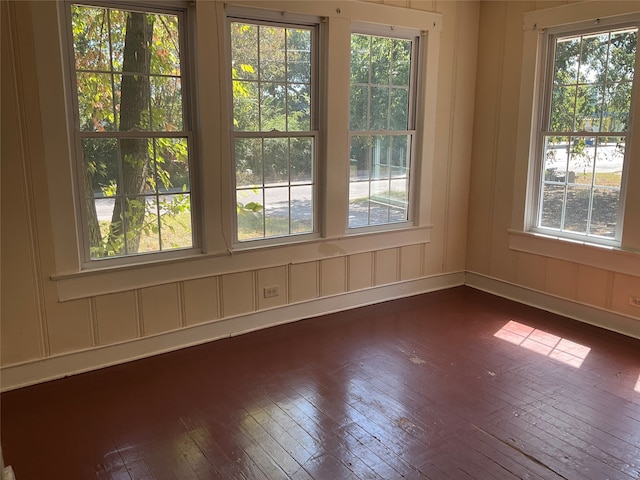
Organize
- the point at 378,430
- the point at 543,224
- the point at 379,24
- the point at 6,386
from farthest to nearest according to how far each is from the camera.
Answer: the point at 543,224
the point at 379,24
the point at 6,386
the point at 378,430

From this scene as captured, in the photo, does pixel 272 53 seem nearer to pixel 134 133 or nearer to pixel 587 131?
pixel 134 133

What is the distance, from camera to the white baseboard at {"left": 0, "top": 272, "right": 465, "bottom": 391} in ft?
10.1

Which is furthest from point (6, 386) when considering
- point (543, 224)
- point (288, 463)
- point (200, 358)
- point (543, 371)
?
point (543, 224)

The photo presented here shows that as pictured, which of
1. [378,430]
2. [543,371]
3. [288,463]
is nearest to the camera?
[288,463]

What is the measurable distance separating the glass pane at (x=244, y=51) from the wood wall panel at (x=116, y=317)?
5.56 ft

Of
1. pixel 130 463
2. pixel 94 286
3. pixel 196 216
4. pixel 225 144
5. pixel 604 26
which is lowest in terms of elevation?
pixel 130 463

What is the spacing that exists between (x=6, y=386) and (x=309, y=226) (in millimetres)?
2303

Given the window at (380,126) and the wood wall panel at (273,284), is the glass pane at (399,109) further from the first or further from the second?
the wood wall panel at (273,284)

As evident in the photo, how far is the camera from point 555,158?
4.22m

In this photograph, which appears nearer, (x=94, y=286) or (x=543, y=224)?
(x=94, y=286)

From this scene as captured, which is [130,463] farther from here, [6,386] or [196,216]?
[196,216]

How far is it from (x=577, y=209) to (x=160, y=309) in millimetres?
3319

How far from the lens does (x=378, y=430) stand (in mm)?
2596

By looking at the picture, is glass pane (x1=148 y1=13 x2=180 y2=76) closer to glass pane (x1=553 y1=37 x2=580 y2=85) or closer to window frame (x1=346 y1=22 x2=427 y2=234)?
window frame (x1=346 y1=22 x2=427 y2=234)
